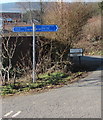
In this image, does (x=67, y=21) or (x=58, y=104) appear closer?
(x=58, y=104)

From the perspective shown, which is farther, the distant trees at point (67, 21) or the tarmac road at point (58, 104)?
the distant trees at point (67, 21)

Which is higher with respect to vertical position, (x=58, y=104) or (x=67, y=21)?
(x=67, y=21)

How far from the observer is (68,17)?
11.0 m

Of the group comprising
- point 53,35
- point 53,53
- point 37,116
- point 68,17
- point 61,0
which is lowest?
point 37,116

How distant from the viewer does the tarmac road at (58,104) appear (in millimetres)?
5035

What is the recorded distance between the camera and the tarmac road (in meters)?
5.04

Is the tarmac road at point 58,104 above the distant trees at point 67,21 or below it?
below

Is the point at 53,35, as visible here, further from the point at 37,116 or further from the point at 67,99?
the point at 37,116

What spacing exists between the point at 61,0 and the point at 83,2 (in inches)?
52.0

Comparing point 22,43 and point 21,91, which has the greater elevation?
point 22,43

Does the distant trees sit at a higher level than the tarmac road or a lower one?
higher

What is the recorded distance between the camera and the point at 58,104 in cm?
574

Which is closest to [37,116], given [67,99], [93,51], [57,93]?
[67,99]

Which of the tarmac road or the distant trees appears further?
the distant trees
